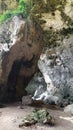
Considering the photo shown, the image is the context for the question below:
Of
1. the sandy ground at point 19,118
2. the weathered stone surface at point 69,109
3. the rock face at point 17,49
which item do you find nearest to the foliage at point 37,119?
the sandy ground at point 19,118

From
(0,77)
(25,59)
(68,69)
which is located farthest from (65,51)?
(0,77)

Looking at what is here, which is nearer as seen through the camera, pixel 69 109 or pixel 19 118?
pixel 19 118

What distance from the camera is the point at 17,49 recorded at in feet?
47.5

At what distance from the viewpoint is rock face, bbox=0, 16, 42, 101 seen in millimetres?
14156

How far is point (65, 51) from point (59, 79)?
1636 mm

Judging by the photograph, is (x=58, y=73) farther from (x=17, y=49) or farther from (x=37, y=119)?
(x=37, y=119)

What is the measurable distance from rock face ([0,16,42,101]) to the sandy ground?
1.87 meters

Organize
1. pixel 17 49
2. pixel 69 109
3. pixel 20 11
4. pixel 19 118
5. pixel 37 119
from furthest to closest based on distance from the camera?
pixel 20 11, pixel 17 49, pixel 69 109, pixel 19 118, pixel 37 119

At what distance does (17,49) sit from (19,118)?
4.24m

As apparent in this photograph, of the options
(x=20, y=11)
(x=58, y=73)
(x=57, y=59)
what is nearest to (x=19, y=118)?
(x=58, y=73)

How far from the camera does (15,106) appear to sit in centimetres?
1386

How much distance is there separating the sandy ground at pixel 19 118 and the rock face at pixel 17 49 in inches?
73.8

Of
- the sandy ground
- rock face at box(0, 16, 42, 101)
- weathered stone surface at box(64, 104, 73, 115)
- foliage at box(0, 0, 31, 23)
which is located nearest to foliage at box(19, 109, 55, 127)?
the sandy ground

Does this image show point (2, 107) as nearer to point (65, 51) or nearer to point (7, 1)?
point (65, 51)
